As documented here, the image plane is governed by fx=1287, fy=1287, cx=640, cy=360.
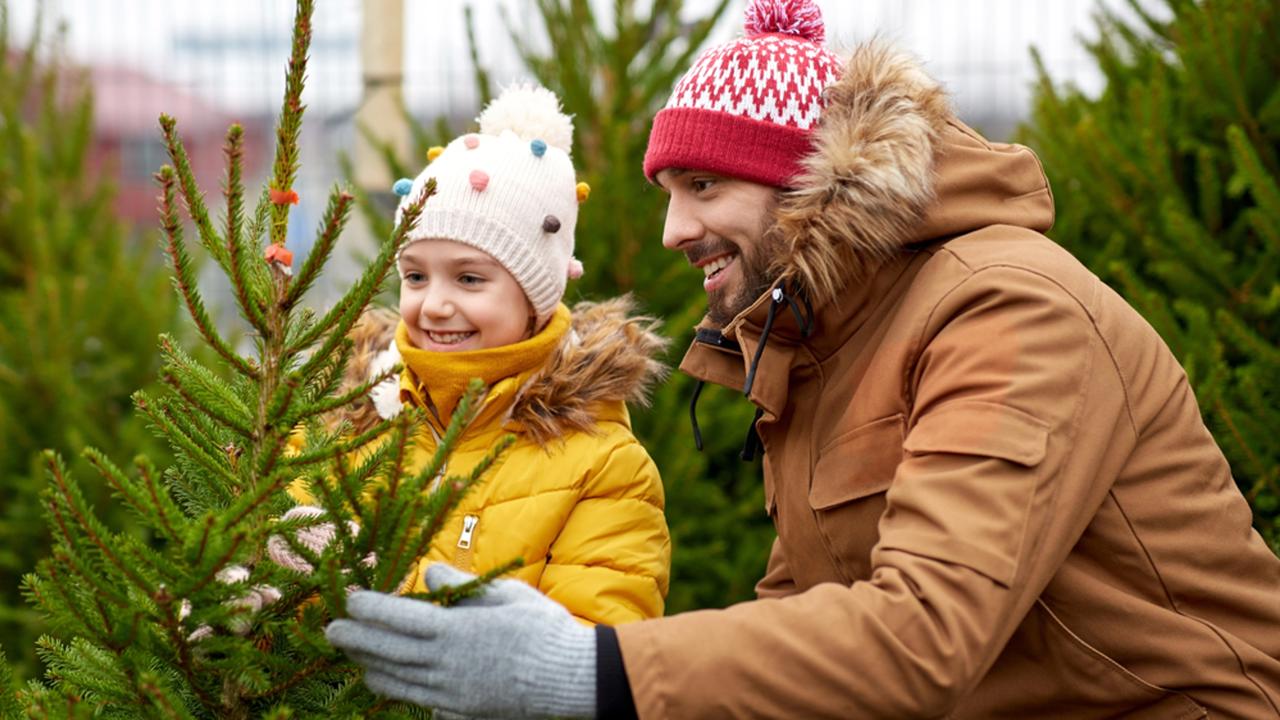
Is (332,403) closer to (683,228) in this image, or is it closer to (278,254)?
(278,254)


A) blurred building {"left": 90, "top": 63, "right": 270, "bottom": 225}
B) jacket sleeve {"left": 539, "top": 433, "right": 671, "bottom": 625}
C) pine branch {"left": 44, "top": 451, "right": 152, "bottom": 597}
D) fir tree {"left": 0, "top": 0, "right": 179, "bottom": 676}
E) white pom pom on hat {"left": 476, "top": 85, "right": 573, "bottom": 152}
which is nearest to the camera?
pine branch {"left": 44, "top": 451, "right": 152, "bottom": 597}

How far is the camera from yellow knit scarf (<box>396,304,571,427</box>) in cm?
276

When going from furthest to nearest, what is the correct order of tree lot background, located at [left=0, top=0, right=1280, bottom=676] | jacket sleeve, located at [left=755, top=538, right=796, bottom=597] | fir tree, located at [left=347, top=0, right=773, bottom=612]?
fir tree, located at [left=347, top=0, right=773, bottom=612]
tree lot background, located at [left=0, top=0, right=1280, bottom=676]
jacket sleeve, located at [left=755, top=538, right=796, bottom=597]

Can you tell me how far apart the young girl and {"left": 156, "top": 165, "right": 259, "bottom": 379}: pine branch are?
84 centimetres

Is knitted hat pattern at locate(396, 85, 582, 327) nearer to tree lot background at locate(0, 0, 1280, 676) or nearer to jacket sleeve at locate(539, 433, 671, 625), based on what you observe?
jacket sleeve at locate(539, 433, 671, 625)

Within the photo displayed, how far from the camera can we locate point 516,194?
2883 mm

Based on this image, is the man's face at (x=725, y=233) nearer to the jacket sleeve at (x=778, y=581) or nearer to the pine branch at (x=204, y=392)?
the jacket sleeve at (x=778, y=581)

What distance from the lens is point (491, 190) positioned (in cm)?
285

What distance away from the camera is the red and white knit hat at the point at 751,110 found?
2.42 meters

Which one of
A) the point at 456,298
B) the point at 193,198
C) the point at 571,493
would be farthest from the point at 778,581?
the point at 193,198

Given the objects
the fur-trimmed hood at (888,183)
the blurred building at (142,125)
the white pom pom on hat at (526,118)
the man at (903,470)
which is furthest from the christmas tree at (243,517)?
the blurred building at (142,125)

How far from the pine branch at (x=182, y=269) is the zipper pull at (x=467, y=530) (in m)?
0.87

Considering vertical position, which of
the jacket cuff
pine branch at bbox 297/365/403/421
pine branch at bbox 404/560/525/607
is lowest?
the jacket cuff

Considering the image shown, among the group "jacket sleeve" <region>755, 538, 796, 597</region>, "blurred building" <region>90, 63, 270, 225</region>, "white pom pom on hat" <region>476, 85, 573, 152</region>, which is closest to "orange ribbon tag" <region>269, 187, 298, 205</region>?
"white pom pom on hat" <region>476, 85, 573, 152</region>
